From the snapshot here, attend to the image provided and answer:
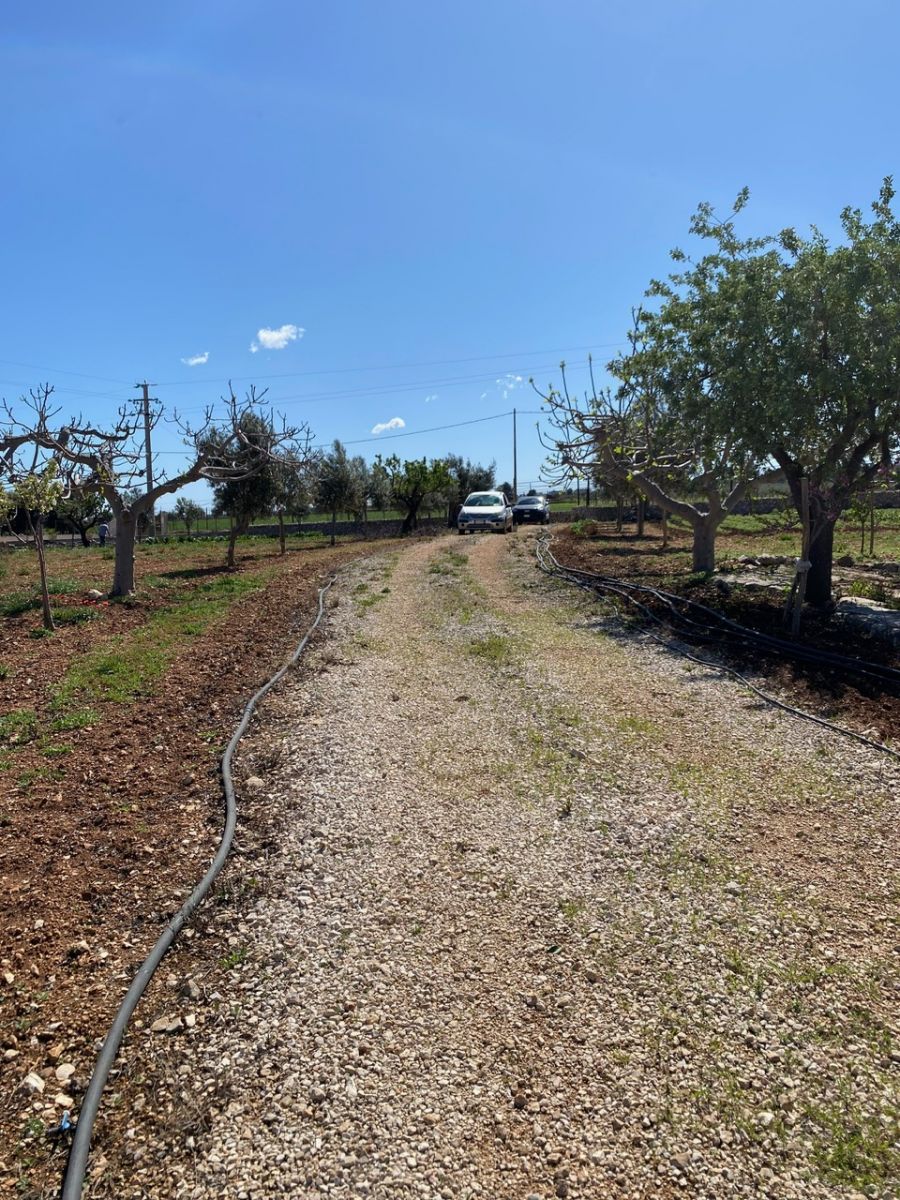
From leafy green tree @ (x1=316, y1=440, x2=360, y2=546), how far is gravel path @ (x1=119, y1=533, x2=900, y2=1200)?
29323 millimetres

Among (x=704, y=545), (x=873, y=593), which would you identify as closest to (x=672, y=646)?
(x=873, y=593)

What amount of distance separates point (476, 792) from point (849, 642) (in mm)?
6116

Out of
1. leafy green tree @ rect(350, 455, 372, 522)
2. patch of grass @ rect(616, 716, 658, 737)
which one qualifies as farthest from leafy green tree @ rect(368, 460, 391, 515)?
patch of grass @ rect(616, 716, 658, 737)

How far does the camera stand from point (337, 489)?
114ft

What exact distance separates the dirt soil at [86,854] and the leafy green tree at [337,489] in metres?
26.2

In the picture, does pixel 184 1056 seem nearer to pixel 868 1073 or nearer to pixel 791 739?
pixel 868 1073

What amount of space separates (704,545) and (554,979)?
43.6 feet

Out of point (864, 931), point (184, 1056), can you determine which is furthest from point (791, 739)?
point (184, 1056)

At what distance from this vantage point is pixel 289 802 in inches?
192

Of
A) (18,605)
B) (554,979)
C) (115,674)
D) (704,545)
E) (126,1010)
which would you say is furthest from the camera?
(704,545)

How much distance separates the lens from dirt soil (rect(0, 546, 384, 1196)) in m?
2.73

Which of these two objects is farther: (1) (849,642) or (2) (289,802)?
(1) (849,642)

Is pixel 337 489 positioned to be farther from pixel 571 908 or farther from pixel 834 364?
pixel 571 908

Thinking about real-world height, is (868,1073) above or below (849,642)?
below
